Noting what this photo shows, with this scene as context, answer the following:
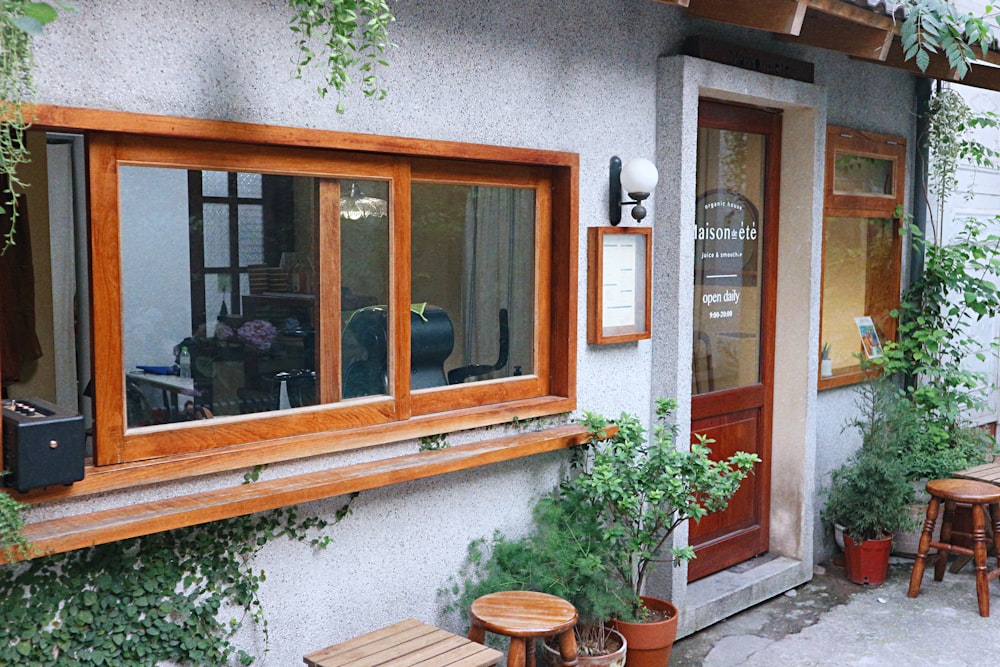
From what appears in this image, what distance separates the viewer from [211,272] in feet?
11.4

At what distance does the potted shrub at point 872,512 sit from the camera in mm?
6152

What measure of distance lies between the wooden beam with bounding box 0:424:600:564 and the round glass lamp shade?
1140 mm

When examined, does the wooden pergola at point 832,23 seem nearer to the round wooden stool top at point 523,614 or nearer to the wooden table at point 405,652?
the round wooden stool top at point 523,614

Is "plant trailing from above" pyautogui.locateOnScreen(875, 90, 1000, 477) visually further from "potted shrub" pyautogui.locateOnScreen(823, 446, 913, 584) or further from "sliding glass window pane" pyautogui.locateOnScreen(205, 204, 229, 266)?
"sliding glass window pane" pyautogui.locateOnScreen(205, 204, 229, 266)

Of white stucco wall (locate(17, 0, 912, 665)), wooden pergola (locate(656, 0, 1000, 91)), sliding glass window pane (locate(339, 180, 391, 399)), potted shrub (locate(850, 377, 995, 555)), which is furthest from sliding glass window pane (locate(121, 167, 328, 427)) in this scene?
potted shrub (locate(850, 377, 995, 555))

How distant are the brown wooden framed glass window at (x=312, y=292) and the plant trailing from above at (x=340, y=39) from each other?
298mm

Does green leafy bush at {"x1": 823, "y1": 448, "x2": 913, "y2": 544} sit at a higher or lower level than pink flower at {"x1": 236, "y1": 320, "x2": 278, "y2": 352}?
lower

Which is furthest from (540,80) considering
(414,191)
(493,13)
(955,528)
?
(955,528)

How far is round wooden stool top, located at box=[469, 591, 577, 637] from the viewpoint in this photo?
3.71 m

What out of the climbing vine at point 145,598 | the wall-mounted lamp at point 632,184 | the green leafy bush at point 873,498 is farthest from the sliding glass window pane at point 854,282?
the climbing vine at point 145,598

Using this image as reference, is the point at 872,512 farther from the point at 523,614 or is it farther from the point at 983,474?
the point at 523,614

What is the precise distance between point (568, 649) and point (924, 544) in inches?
111

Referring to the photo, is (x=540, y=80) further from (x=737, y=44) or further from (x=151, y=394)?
(x=151, y=394)

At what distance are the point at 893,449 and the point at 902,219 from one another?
157 centimetres
